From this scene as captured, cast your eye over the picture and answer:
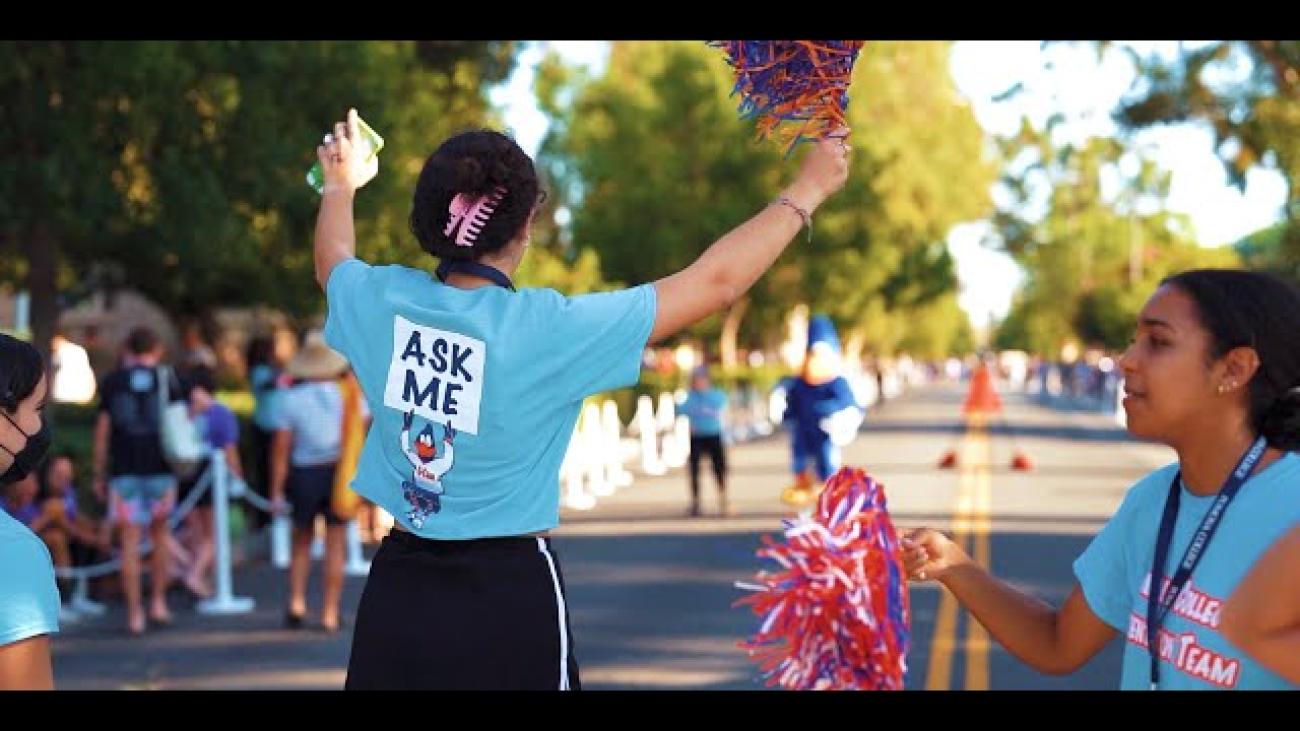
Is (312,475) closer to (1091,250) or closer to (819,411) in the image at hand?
(819,411)

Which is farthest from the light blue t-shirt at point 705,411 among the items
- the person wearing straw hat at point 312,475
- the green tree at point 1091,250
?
the green tree at point 1091,250

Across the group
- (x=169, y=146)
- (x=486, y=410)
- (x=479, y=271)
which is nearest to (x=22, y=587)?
(x=486, y=410)

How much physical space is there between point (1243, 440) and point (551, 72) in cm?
4828

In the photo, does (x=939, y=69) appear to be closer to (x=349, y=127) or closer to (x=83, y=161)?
(x=83, y=161)

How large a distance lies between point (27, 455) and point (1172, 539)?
1882 mm

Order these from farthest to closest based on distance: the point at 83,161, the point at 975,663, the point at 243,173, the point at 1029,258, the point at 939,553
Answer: the point at 1029,258 < the point at 243,173 < the point at 83,161 < the point at 975,663 < the point at 939,553

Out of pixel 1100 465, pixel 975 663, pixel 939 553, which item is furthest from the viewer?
pixel 1100 465

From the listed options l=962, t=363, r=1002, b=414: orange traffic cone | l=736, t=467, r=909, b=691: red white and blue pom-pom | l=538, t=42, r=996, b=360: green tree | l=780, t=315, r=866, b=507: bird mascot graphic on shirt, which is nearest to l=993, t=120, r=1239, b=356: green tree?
l=538, t=42, r=996, b=360: green tree

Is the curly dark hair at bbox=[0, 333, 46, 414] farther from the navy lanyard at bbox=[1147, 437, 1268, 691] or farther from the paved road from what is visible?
the paved road

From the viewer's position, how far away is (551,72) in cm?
5041

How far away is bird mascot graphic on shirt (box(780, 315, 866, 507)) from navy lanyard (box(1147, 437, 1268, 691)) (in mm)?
12007

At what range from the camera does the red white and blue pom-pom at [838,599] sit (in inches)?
163

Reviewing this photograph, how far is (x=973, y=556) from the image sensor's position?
633 inches
